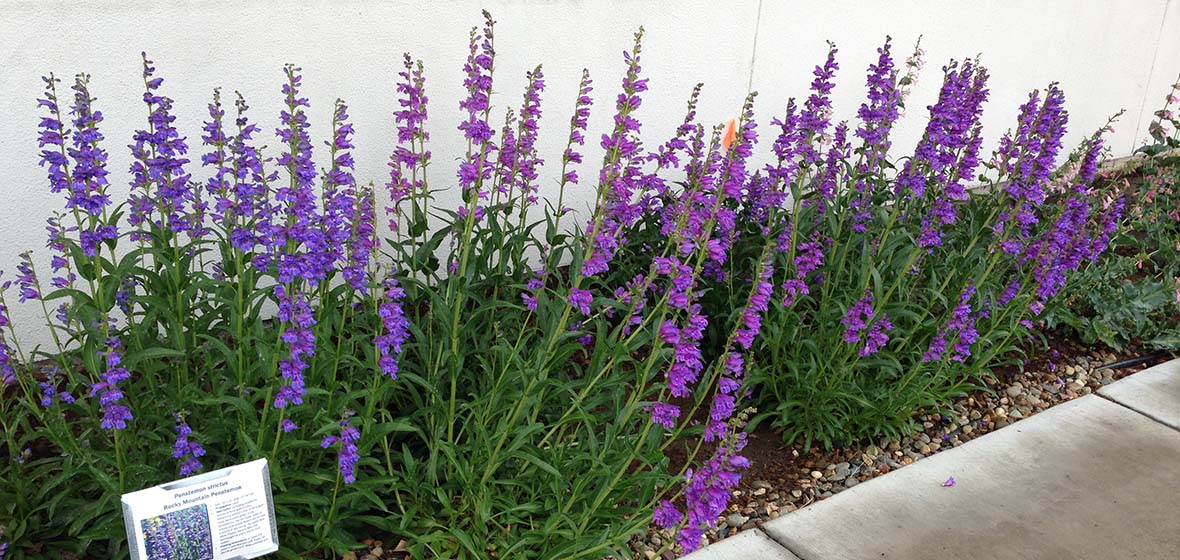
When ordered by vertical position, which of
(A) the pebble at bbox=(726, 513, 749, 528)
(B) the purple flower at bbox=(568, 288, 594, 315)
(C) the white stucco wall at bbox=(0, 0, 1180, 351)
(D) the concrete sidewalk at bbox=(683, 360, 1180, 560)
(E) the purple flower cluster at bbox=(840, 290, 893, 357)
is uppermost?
(C) the white stucco wall at bbox=(0, 0, 1180, 351)

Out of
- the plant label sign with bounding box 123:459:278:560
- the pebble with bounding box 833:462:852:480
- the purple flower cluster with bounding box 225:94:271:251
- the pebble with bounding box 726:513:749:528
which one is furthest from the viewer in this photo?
the pebble with bounding box 833:462:852:480

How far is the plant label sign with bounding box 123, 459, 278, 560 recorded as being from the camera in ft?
6.88

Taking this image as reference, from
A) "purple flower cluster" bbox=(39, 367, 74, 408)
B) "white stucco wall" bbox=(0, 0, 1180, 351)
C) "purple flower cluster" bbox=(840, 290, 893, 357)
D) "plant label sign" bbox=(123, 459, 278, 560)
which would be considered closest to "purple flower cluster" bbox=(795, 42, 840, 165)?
"purple flower cluster" bbox=(840, 290, 893, 357)

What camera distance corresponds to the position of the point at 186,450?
2420 millimetres

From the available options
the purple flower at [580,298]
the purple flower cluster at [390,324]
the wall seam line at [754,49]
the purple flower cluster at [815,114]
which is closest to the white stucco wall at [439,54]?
the wall seam line at [754,49]

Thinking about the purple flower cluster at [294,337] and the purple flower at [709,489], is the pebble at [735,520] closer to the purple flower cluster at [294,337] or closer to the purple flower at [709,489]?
the purple flower at [709,489]

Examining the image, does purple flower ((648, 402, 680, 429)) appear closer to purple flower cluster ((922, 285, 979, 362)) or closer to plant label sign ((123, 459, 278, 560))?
plant label sign ((123, 459, 278, 560))

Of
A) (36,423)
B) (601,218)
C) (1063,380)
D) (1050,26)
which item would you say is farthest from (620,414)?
(1050,26)

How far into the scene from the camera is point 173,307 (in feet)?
8.65

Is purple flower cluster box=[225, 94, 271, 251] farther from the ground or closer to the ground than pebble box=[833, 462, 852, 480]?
farther from the ground

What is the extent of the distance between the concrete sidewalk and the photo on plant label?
1592 millimetres

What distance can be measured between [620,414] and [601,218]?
64 centimetres

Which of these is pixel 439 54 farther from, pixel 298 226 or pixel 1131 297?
pixel 1131 297

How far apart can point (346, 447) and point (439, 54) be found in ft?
7.50
